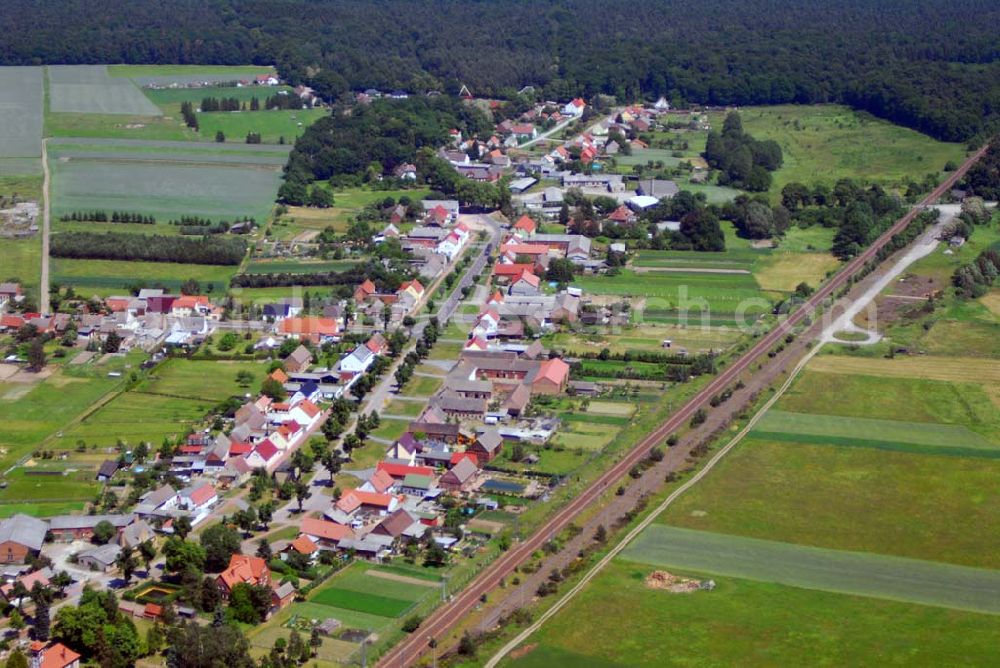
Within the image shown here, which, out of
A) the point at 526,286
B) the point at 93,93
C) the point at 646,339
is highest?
the point at 93,93

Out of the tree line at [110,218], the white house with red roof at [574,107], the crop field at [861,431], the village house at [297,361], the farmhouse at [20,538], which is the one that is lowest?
the farmhouse at [20,538]

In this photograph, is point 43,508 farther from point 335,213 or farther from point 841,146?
point 841,146

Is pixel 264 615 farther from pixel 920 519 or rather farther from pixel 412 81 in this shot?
pixel 412 81

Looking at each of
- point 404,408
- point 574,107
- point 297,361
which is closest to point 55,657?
point 404,408

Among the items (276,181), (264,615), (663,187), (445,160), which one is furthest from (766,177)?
(264,615)

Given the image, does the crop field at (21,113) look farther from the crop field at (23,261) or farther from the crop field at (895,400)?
the crop field at (895,400)

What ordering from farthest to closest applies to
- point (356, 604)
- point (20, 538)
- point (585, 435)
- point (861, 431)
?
point (861, 431)
point (585, 435)
point (20, 538)
point (356, 604)

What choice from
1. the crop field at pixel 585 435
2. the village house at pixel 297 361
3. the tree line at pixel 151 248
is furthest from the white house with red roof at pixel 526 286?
the crop field at pixel 585 435

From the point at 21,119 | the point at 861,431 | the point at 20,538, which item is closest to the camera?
the point at 20,538
